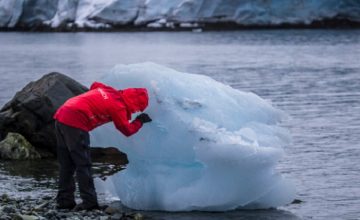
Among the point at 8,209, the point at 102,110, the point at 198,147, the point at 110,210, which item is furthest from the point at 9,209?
the point at 198,147

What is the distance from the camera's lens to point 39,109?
15.3 meters

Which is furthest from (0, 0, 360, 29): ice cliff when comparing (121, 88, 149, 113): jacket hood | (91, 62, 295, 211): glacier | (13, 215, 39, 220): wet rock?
(13, 215, 39, 220): wet rock

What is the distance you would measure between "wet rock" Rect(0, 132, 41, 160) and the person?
4849 millimetres

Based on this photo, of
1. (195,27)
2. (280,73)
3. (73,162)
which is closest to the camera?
(73,162)

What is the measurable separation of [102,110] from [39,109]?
17.5 feet

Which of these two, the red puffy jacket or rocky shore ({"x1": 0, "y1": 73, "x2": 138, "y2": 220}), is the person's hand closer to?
the red puffy jacket

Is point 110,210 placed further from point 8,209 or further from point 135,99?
point 135,99

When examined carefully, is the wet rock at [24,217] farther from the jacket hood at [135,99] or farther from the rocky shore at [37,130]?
the rocky shore at [37,130]

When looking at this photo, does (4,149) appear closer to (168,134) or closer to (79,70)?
(168,134)

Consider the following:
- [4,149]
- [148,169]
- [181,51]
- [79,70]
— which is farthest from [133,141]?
[181,51]

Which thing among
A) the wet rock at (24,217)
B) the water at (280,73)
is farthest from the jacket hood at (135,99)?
the wet rock at (24,217)

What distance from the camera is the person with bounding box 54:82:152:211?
10.2 metres

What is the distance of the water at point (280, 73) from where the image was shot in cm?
1263

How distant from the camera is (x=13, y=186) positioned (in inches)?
505
